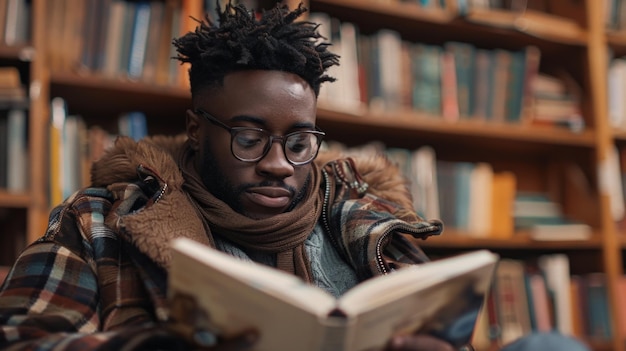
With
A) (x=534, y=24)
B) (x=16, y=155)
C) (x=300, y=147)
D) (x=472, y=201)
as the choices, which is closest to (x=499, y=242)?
(x=472, y=201)

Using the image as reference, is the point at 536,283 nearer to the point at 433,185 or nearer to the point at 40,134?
the point at 433,185

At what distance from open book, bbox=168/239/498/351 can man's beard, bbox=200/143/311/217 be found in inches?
13.4

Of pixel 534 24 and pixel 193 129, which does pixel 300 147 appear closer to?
pixel 193 129

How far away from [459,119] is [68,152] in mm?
1072

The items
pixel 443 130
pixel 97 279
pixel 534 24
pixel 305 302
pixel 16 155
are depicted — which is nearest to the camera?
pixel 305 302

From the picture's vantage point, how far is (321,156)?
131 cm

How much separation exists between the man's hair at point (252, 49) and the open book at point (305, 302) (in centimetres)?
44

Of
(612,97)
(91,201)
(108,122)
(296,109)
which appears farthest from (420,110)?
(91,201)

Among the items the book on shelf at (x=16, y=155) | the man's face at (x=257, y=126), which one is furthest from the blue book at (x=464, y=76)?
the book on shelf at (x=16, y=155)

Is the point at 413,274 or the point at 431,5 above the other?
the point at 431,5

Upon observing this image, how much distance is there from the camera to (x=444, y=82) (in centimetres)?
206

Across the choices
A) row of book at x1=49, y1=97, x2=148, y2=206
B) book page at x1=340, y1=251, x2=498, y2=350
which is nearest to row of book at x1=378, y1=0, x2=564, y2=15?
row of book at x1=49, y1=97, x2=148, y2=206

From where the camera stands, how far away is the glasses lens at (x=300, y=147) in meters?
1.09

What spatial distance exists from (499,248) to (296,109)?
133 centimetres
